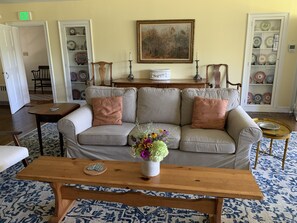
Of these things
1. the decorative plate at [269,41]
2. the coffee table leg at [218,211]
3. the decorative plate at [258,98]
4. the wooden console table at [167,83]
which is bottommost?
the coffee table leg at [218,211]

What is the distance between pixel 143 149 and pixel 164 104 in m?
1.38

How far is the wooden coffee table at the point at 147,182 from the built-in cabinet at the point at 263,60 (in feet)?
12.1

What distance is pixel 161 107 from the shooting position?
9.87 ft

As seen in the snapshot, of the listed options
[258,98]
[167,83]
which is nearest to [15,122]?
[167,83]

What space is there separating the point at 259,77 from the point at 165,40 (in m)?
2.21

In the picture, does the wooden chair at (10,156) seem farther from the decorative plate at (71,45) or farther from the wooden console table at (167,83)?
the decorative plate at (71,45)

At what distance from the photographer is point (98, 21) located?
16.6 ft

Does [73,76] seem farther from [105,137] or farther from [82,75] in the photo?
[105,137]

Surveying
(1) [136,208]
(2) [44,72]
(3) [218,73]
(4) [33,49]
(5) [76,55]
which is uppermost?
(4) [33,49]

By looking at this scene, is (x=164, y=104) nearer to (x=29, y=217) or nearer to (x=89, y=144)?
(x=89, y=144)

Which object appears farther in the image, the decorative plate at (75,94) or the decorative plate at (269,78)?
the decorative plate at (75,94)

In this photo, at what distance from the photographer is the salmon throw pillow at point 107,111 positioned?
2.95 meters

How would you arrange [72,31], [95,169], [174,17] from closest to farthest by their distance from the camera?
[95,169]
[174,17]
[72,31]

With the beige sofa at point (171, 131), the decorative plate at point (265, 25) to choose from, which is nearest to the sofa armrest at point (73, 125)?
the beige sofa at point (171, 131)
